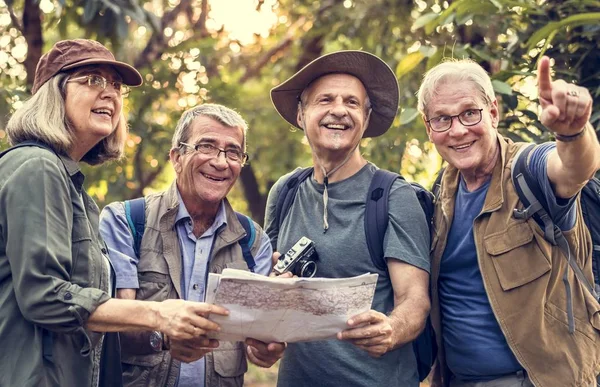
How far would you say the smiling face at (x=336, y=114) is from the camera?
13.2 ft

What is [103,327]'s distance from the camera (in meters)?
3.07

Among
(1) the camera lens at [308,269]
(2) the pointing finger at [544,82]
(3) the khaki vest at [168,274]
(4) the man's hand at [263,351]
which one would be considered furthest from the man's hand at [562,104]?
(3) the khaki vest at [168,274]

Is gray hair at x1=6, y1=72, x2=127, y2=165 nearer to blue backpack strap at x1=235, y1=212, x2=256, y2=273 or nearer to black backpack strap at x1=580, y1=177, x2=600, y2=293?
blue backpack strap at x1=235, y1=212, x2=256, y2=273

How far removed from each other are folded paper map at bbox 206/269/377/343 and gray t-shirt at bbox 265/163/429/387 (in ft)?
1.70

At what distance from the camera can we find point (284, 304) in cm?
305

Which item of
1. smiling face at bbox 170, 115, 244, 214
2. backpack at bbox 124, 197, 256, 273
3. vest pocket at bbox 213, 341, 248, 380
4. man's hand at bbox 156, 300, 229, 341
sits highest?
smiling face at bbox 170, 115, 244, 214

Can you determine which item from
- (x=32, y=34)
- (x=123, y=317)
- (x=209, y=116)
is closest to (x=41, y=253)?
(x=123, y=317)

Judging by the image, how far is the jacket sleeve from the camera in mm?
2953

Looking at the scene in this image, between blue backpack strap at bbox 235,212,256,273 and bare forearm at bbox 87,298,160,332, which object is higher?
blue backpack strap at bbox 235,212,256,273

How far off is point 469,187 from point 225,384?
56.7 inches

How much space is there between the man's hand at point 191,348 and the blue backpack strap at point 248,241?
552mm

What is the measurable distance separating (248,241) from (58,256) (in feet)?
3.46

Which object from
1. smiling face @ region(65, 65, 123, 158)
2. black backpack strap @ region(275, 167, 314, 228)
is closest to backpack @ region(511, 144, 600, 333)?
black backpack strap @ region(275, 167, 314, 228)

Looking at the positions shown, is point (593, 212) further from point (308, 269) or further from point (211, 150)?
point (211, 150)
